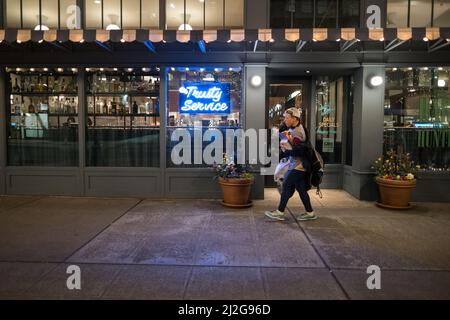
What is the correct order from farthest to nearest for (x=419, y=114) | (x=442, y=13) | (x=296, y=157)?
1. (x=419, y=114)
2. (x=442, y=13)
3. (x=296, y=157)

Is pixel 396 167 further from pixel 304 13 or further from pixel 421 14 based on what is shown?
pixel 304 13

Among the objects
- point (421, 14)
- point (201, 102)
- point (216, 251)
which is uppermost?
point (421, 14)

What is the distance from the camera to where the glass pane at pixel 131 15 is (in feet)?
26.5

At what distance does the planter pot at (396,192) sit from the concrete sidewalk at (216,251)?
23cm

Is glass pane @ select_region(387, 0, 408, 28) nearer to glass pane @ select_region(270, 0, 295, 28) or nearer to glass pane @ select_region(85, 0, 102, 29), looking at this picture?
glass pane @ select_region(270, 0, 295, 28)

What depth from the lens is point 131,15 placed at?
807 cm

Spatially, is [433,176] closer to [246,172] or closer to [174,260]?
[246,172]

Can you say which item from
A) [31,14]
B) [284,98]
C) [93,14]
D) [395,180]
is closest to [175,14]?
[93,14]

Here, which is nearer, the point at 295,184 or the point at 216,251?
the point at 216,251

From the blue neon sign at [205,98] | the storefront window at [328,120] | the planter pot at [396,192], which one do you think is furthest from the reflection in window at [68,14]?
the planter pot at [396,192]

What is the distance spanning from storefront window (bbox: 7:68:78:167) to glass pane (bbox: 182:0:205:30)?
2.80m

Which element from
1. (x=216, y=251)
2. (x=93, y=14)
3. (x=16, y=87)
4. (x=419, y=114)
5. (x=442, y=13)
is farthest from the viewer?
(x=16, y=87)

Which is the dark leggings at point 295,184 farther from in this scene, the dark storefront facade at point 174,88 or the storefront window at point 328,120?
the storefront window at point 328,120

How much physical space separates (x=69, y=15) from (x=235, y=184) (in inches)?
193
